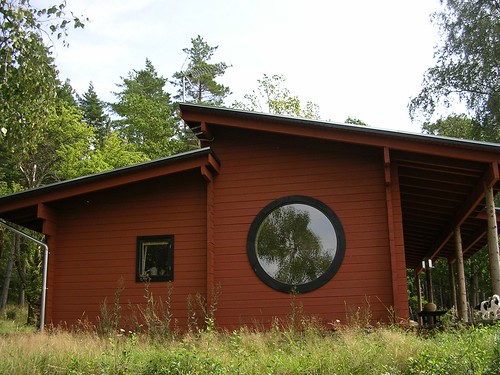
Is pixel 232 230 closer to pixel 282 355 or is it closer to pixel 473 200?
pixel 282 355

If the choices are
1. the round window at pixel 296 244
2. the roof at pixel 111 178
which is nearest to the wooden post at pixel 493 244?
the round window at pixel 296 244

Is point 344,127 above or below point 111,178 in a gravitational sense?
above

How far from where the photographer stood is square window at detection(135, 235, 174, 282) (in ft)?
31.7

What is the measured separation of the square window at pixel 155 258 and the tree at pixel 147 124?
A: 21.3m

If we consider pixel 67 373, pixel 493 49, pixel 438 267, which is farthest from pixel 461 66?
pixel 67 373

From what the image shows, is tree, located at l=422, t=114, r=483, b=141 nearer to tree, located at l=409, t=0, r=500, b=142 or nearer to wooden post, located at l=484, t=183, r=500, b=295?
tree, located at l=409, t=0, r=500, b=142

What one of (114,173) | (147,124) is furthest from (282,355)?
(147,124)

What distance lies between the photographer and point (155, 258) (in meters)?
9.82

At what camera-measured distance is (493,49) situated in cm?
1994

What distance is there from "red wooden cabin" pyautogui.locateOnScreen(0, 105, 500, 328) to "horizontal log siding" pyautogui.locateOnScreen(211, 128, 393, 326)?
0.02m

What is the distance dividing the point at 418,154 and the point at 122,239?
5.51 m

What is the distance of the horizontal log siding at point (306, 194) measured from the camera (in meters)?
8.78

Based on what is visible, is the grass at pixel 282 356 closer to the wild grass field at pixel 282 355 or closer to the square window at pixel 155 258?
the wild grass field at pixel 282 355

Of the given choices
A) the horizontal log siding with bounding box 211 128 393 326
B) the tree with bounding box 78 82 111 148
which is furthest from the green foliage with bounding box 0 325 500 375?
the tree with bounding box 78 82 111 148
